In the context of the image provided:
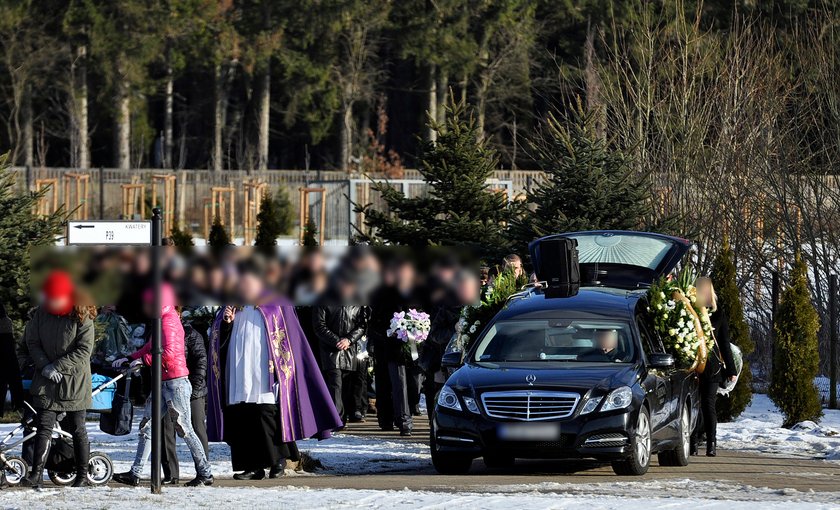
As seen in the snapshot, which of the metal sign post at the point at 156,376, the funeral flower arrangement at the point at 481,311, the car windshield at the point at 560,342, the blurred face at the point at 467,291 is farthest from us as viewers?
the blurred face at the point at 467,291

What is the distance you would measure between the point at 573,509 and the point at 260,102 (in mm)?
53639

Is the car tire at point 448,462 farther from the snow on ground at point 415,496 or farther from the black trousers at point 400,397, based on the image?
the black trousers at point 400,397

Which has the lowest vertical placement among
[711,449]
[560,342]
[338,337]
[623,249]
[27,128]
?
[711,449]

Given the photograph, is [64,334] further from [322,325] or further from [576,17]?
[576,17]

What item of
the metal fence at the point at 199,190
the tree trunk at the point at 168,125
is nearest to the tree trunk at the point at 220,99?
the tree trunk at the point at 168,125

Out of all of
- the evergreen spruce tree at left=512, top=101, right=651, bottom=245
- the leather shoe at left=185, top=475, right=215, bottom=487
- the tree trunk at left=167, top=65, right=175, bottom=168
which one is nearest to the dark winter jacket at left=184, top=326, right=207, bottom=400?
the leather shoe at left=185, top=475, right=215, bottom=487

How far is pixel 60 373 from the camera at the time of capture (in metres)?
11.7

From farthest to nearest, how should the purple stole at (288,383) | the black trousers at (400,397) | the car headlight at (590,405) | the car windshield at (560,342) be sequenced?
1. the black trousers at (400,397)
2. the car windshield at (560,342)
3. the car headlight at (590,405)
4. the purple stole at (288,383)

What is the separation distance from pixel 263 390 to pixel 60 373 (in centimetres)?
168

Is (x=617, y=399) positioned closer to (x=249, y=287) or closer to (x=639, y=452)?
(x=639, y=452)

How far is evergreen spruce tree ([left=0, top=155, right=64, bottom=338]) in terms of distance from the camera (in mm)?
19500

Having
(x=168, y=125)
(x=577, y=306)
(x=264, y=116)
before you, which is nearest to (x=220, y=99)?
(x=264, y=116)

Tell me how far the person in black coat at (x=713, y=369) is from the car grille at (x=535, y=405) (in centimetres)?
267

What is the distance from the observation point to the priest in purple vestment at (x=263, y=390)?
12453 mm
